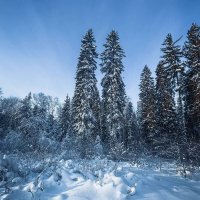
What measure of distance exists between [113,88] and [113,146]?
7.12 metres

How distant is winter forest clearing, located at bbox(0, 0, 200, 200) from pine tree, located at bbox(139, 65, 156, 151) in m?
0.14

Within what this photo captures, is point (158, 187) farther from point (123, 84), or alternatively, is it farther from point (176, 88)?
point (123, 84)

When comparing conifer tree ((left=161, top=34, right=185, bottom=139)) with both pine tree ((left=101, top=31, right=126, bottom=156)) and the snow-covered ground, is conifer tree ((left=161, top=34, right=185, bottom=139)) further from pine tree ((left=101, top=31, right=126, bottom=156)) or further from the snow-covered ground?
the snow-covered ground

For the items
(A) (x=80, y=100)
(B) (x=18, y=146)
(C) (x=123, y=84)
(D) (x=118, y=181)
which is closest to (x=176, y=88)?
(C) (x=123, y=84)

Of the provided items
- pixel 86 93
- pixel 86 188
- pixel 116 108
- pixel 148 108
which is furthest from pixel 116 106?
pixel 86 188

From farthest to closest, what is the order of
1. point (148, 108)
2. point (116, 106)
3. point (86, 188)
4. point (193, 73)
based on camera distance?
point (148, 108), point (116, 106), point (193, 73), point (86, 188)

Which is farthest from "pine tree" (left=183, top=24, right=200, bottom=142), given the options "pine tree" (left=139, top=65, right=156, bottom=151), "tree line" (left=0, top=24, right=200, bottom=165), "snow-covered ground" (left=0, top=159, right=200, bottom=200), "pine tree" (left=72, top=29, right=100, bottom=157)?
"snow-covered ground" (left=0, top=159, right=200, bottom=200)

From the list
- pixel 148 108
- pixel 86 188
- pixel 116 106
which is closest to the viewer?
pixel 86 188

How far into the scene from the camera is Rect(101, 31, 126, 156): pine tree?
90.2ft

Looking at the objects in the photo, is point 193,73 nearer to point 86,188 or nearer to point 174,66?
point 174,66

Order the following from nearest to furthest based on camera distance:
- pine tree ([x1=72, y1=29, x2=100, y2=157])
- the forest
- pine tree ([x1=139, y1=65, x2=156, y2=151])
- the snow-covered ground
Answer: the snow-covered ground → the forest → pine tree ([x1=72, y1=29, x2=100, y2=157]) → pine tree ([x1=139, y1=65, x2=156, y2=151])

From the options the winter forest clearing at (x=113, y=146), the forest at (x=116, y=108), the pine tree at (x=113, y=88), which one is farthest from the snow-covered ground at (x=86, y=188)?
the pine tree at (x=113, y=88)

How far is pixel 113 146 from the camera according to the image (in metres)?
26.0

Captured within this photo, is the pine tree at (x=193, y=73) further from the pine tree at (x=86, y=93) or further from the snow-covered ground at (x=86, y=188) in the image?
the snow-covered ground at (x=86, y=188)
